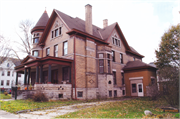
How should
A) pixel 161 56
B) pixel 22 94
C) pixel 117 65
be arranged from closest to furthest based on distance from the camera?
pixel 22 94
pixel 161 56
pixel 117 65

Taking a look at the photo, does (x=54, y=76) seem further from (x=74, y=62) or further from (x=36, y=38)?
(x=36, y=38)

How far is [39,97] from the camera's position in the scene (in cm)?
1466

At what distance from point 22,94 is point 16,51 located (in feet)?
55.2

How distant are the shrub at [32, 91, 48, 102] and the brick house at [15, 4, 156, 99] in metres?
0.59

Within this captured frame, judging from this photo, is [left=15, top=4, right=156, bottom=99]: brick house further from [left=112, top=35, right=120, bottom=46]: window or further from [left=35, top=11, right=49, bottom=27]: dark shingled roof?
[left=35, top=11, right=49, bottom=27]: dark shingled roof

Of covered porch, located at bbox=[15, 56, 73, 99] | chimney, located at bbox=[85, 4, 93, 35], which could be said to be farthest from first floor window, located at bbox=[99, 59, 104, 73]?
covered porch, located at bbox=[15, 56, 73, 99]

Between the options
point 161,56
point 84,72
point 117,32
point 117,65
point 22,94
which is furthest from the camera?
point 117,32

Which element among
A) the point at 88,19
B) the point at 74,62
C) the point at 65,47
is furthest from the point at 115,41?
the point at 74,62

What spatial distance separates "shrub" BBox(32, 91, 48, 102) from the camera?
14.6 meters

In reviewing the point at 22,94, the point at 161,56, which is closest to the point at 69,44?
the point at 22,94

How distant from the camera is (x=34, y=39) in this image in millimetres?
26844

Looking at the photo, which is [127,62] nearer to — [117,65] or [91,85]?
Answer: [117,65]

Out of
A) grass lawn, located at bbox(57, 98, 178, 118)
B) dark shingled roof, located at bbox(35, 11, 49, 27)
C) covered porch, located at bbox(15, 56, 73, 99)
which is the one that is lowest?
grass lawn, located at bbox(57, 98, 178, 118)

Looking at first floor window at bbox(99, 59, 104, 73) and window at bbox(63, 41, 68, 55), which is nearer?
window at bbox(63, 41, 68, 55)
